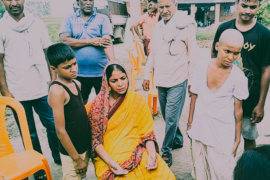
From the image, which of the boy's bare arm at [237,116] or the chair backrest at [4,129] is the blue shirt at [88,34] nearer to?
the chair backrest at [4,129]

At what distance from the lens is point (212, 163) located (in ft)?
6.18

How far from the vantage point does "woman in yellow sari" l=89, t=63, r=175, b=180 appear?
1.83 meters

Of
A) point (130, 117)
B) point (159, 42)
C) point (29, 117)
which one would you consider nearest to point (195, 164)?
point (130, 117)

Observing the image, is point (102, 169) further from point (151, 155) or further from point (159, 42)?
point (159, 42)

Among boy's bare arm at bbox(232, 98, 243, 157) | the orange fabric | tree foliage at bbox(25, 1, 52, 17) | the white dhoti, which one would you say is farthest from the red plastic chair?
tree foliage at bbox(25, 1, 52, 17)

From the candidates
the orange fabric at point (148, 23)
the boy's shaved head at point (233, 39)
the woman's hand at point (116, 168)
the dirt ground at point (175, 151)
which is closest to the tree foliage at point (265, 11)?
the orange fabric at point (148, 23)

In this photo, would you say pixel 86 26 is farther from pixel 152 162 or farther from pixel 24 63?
pixel 152 162

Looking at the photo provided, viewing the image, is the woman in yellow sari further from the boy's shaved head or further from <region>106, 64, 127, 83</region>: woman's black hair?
the boy's shaved head

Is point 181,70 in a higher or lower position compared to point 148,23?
lower

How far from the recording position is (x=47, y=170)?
6.14ft

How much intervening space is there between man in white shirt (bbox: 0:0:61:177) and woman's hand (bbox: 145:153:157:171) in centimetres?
133

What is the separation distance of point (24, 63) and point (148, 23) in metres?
3.79

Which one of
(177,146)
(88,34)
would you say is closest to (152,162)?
(177,146)

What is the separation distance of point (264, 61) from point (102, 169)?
1.68m
